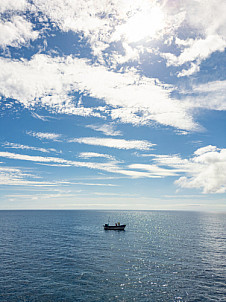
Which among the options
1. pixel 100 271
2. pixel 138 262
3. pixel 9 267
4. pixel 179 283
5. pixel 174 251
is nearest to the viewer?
pixel 179 283

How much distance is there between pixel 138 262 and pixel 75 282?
19.3 m

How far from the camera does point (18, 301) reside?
31562mm

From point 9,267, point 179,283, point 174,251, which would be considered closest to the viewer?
point 179,283

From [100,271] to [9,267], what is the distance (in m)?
22.5

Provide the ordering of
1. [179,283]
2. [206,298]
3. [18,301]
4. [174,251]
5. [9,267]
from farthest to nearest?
[174,251] < [9,267] < [179,283] < [206,298] < [18,301]

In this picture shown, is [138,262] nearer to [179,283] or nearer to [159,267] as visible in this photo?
[159,267]

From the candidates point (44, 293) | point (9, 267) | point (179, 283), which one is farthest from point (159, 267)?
point (9, 267)

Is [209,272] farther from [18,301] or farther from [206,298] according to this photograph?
[18,301]

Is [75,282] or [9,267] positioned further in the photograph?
[9,267]

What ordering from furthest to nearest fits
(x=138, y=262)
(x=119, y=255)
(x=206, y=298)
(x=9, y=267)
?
(x=119, y=255), (x=138, y=262), (x=9, y=267), (x=206, y=298)

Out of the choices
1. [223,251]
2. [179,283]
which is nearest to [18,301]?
[179,283]

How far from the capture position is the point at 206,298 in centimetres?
3369

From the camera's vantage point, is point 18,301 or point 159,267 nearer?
point 18,301

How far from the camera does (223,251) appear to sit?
216 ft
